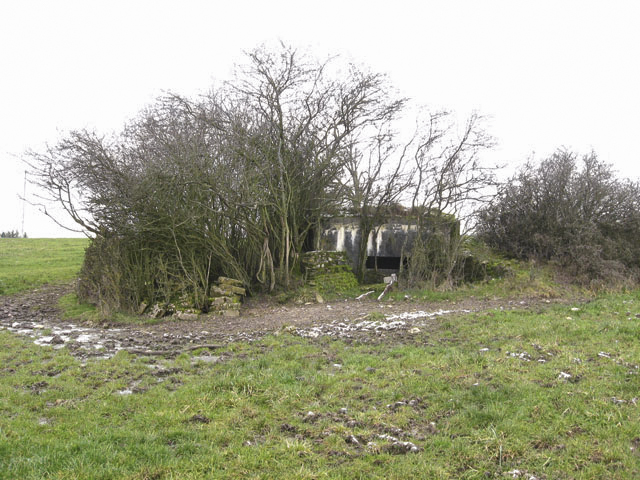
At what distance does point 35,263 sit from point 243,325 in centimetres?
1943

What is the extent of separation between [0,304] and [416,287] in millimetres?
14753

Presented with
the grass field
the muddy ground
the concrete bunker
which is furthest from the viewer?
the concrete bunker

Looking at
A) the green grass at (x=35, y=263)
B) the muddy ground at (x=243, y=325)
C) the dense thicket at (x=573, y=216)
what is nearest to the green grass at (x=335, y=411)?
the muddy ground at (x=243, y=325)

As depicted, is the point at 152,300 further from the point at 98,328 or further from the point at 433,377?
the point at 433,377

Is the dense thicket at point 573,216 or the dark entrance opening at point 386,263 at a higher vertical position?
the dense thicket at point 573,216

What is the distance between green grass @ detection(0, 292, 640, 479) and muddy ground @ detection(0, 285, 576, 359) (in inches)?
44.0

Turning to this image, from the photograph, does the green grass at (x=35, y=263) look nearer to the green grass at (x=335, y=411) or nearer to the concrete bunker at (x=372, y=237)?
the concrete bunker at (x=372, y=237)

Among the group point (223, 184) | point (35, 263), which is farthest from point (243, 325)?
point (35, 263)

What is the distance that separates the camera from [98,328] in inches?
513

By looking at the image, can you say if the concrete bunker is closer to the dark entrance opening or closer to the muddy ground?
the dark entrance opening

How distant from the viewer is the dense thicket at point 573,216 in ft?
58.0

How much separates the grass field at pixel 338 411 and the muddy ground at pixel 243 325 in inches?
41.2

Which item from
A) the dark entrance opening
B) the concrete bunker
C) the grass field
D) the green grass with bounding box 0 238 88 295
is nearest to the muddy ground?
the grass field

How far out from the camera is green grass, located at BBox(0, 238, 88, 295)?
21134 millimetres
